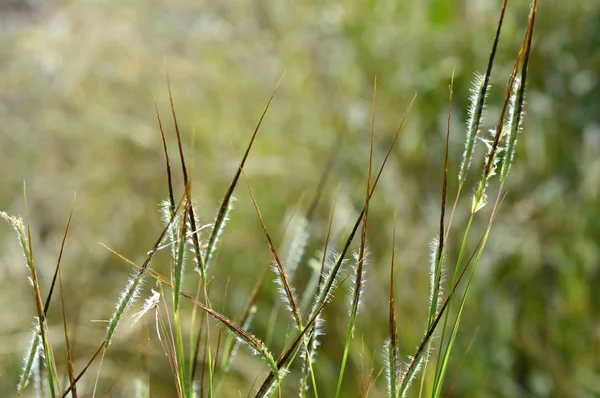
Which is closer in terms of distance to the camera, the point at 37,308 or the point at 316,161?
the point at 37,308

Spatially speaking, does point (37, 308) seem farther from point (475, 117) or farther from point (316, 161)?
point (316, 161)

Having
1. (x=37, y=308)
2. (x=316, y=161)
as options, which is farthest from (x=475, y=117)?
(x=316, y=161)

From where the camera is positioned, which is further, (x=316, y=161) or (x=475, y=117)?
(x=316, y=161)

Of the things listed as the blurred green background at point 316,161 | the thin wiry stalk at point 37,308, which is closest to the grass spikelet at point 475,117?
the thin wiry stalk at point 37,308

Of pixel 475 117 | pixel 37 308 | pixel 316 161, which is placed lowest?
pixel 37 308

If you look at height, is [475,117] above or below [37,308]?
above

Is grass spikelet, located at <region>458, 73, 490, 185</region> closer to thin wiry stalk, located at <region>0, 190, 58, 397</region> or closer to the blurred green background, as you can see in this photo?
thin wiry stalk, located at <region>0, 190, 58, 397</region>

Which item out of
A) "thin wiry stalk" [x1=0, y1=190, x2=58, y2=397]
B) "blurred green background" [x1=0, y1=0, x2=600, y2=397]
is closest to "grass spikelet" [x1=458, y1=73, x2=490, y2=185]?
"thin wiry stalk" [x1=0, y1=190, x2=58, y2=397]

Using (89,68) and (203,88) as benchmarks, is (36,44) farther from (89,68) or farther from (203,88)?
(203,88)
